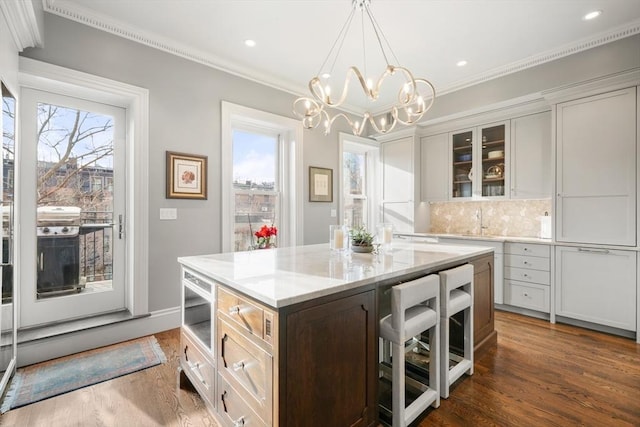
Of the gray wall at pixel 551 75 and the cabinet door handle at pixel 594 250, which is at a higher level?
the gray wall at pixel 551 75

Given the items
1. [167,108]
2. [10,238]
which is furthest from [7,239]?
[167,108]

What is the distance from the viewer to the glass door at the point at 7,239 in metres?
1.85

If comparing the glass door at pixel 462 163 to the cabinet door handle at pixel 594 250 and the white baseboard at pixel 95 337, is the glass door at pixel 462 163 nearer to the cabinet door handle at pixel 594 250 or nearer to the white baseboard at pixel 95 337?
the cabinet door handle at pixel 594 250

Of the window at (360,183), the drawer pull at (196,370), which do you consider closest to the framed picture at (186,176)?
the drawer pull at (196,370)

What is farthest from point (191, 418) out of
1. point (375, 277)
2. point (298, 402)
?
point (375, 277)

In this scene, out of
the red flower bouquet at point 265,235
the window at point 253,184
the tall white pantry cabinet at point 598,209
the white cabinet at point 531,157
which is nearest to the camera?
the tall white pantry cabinet at point 598,209

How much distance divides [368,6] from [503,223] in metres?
3.20

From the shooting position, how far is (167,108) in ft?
9.85

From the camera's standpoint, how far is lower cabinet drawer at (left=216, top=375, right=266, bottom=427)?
1301mm

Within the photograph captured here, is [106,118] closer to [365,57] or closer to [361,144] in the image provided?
[365,57]

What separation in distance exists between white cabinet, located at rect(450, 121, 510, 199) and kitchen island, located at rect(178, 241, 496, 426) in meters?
2.55

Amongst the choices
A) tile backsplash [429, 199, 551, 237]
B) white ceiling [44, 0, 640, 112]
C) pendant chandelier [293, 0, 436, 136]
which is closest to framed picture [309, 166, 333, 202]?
pendant chandelier [293, 0, 436, 136]

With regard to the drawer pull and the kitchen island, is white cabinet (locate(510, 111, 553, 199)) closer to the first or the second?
the kitchen island

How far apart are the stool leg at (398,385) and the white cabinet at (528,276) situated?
8.49ft
